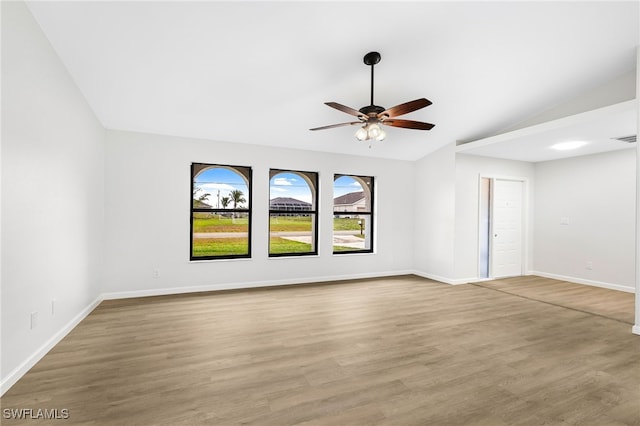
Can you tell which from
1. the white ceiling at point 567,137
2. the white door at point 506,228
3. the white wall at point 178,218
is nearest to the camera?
the white ceiling at point 567,137

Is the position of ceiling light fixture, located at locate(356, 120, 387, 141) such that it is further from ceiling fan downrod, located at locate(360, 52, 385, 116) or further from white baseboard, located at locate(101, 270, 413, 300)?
white baseboard, located at locate(101, 270, 413, 300)

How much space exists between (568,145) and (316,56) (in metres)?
4.63

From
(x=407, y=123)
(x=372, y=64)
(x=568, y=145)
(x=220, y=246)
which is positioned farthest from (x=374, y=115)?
(x=568, y=145)

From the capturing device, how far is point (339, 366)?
248cm

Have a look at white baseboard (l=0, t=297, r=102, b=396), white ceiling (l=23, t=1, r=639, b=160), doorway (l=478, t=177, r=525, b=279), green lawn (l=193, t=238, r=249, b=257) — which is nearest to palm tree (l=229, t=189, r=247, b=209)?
green lawn (l=193, t=238, r=249, b=257)

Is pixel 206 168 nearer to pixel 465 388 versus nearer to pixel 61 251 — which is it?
pixel 61 251

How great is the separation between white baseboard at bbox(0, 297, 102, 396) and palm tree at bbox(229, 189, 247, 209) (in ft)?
8.21

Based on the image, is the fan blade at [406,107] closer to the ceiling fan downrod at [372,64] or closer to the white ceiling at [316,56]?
the ceiling fan downrod at [372,64]

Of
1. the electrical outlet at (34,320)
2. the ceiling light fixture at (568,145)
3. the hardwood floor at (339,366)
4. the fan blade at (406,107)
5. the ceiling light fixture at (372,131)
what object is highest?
the ceiling light fixture at (568,145)

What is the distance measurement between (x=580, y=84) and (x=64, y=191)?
21.1ft

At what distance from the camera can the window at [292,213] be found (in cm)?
554

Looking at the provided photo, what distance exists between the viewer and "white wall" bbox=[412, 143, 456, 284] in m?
5.59

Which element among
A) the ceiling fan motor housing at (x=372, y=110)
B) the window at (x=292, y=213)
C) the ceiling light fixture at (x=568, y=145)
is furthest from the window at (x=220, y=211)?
the ceiling light fixture at (x=568, y=145)

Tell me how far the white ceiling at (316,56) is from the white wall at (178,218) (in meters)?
0.44
